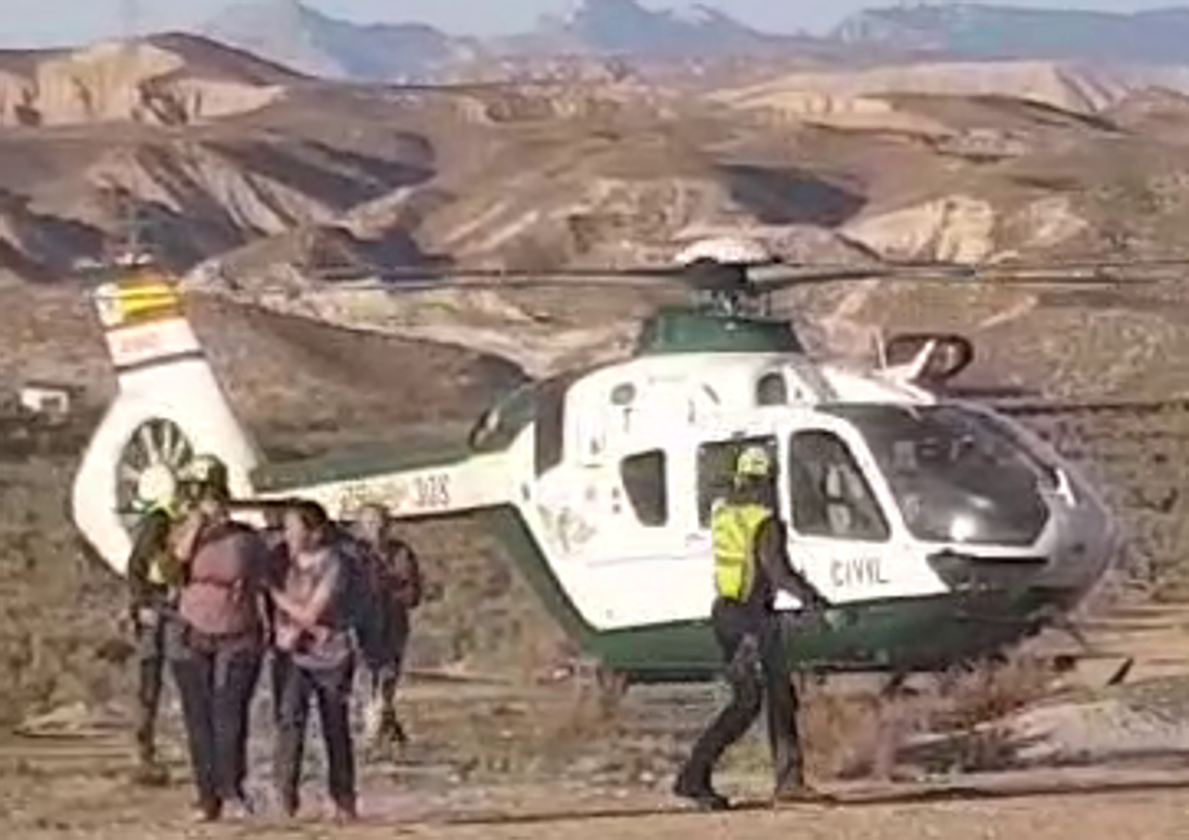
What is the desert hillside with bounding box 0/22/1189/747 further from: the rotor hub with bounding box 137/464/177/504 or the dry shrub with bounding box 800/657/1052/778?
the dry shrub with bounding box 800/657/1052/778

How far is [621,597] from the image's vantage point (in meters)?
18.5

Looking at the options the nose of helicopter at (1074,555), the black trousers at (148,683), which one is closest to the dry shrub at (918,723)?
the nose of helicopter at (1074,555)

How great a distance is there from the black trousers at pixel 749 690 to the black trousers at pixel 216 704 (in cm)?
186

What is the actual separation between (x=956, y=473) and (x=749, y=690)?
1792 millimetres

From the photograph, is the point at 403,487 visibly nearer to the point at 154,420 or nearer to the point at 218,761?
the point at 154,420

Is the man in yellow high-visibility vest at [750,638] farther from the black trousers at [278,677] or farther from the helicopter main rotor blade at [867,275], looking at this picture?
the black trousers at [278,677]

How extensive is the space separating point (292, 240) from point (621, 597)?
147 ft

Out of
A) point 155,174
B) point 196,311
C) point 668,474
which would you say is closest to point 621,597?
point 668,474

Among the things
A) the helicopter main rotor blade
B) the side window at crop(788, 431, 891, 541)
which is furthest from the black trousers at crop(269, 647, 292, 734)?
the helicopter main rotor blade

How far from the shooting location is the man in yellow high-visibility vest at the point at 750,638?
16297 mm

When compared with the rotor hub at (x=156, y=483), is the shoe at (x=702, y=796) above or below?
below

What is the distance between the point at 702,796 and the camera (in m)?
16.6

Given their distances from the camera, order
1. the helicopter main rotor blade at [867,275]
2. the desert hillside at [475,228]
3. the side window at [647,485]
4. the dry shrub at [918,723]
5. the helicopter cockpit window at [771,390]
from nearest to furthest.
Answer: the helicopter main rotor blade at [867,275] < the helicopter cockpit window at [771,390] < the side window at [647,485] < the dry shrub at [918,723] < the desert hillside at [475,228]

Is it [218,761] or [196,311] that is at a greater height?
[218,761]
